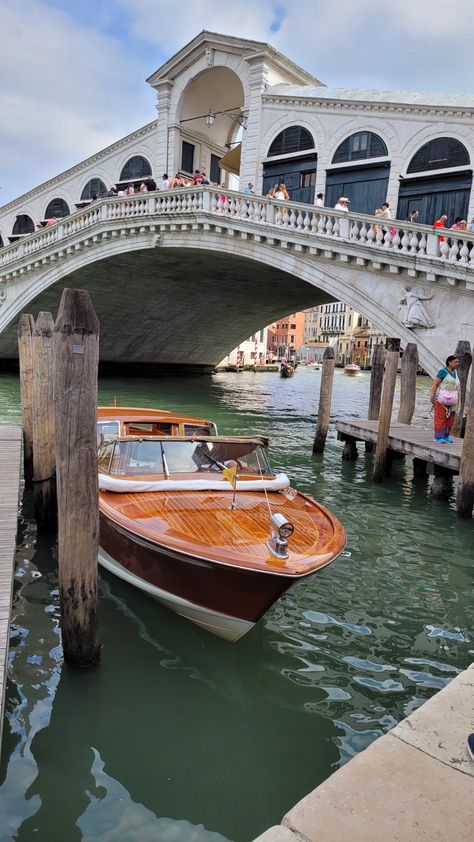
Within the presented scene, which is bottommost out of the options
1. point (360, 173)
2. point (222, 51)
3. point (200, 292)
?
point (200, 292)

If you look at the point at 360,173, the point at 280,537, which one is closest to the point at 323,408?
the point at 280,537

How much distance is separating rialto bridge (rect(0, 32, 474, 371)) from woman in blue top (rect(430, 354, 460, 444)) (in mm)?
3390

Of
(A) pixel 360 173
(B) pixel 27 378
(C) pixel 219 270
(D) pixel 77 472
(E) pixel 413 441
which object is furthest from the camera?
(C) pixel 219 270

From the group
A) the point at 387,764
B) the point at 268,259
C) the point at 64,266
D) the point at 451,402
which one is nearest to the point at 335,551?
the point at 387,764

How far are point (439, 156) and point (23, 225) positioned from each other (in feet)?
60.3

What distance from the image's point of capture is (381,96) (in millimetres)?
15102

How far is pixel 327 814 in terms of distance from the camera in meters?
1.87

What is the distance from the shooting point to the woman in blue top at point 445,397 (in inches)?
300

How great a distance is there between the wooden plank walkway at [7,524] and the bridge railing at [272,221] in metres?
7.53

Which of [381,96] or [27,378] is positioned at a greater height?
[381,96]

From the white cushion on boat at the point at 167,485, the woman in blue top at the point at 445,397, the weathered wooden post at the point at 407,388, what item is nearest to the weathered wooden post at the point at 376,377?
the weathered wooden post at the point at 407,388

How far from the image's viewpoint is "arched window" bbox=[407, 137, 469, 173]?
13896mm

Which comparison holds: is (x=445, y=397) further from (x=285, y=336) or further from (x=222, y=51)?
(x=285, y=336)

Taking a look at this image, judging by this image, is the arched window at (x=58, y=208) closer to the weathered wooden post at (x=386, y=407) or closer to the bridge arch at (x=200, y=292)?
the bridge arch at (x=200, y=292)
